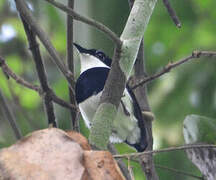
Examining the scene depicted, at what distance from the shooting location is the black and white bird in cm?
253

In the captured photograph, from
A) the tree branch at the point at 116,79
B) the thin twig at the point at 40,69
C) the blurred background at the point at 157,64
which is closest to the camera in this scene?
the tree branch at the point at 116,79

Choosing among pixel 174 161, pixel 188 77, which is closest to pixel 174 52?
pixel 188 77

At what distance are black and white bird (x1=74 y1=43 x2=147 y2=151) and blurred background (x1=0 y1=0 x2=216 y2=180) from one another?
24 centimetres

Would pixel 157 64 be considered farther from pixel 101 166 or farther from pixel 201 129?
pixel 101 166

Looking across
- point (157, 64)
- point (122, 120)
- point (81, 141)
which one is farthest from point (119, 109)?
point (157, 64)

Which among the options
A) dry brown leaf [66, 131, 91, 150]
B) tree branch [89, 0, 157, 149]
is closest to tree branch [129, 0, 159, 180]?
tree branch [89, 0, 157, 149]

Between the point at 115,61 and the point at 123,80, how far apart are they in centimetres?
6

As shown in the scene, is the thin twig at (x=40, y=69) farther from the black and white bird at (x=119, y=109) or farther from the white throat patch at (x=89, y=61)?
the white throat patch at (x=89, y=61)

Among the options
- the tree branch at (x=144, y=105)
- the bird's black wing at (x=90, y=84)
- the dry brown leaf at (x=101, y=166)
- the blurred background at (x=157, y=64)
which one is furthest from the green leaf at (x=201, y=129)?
the dry brown leaf at (x=101, y=166)

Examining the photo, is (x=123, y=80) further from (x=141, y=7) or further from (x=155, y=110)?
(x=155, y=110)

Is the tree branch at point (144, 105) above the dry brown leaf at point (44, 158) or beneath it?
beneath

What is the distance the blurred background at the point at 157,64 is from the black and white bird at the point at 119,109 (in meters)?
0.24

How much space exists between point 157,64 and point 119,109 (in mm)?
1876

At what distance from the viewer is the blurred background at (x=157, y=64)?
304 centimetres
